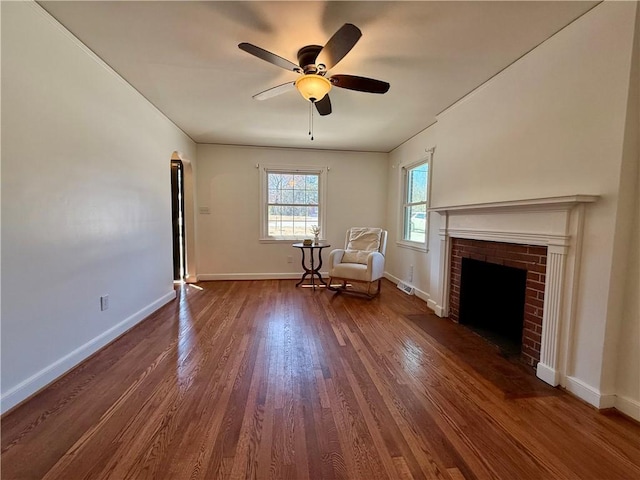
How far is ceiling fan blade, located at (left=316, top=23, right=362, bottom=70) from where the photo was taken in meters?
1.58

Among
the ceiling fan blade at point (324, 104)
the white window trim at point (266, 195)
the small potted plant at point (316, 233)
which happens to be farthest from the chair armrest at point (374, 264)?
the ceiling fan blade at point (324, 104)

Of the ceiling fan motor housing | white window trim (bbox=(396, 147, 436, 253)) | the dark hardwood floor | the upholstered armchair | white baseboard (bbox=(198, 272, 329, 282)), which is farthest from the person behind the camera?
white baseboard (bbox=(198, 272, 329, 282))

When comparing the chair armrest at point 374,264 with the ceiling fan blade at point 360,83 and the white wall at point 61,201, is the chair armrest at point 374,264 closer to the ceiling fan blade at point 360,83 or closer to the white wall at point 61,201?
the ceiling fan blade at point 360,83

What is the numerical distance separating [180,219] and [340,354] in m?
3.80

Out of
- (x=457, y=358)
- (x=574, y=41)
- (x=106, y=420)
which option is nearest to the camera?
(x=106, y=420)

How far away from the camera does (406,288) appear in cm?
430

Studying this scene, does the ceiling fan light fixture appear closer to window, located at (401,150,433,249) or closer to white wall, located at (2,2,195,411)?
white wall, located at (2,2,195,411)

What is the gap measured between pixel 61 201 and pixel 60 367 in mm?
1114

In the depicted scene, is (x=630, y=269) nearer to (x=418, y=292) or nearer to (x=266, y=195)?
(x=418, y=292)

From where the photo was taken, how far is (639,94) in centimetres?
153

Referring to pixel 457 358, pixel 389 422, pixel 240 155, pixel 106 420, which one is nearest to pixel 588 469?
pixel 389 422

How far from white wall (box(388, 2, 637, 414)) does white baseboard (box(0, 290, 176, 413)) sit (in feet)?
10.9

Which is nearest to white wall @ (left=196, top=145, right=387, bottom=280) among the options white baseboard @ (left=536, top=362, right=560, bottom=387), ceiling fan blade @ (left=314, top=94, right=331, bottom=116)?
ceiling fan blade @ (left=314, top=94, right=331, bottom=116)

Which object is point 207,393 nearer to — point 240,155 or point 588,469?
point 588,469
